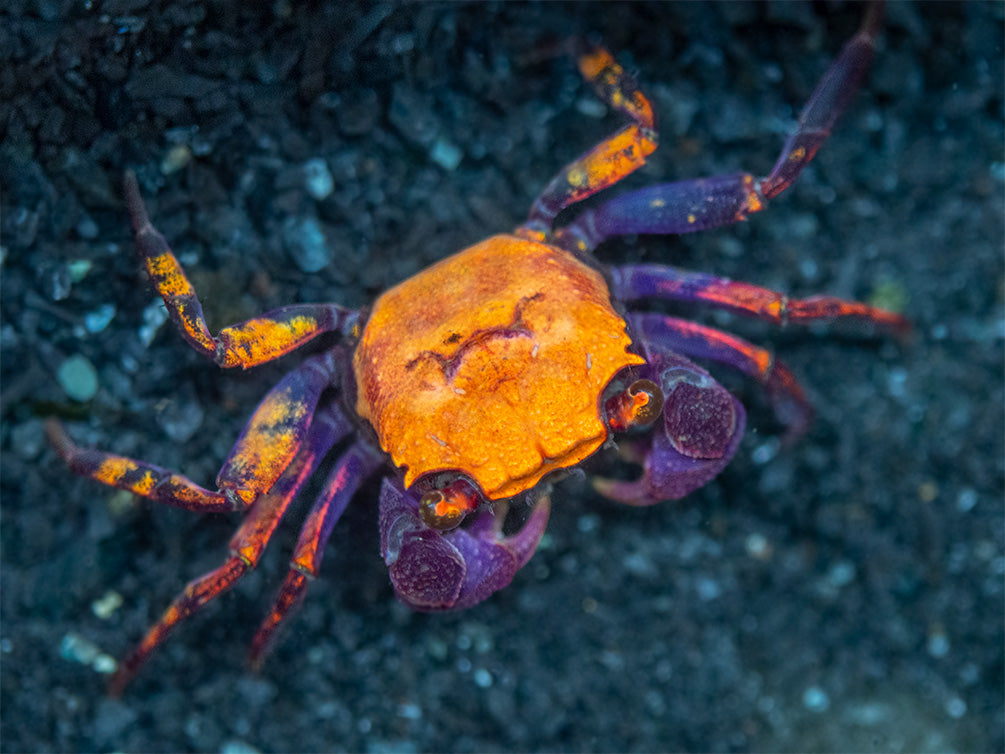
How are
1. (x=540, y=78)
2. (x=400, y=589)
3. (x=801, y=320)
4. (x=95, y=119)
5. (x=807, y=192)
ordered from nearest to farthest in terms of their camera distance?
(x=400, y=589)
(x=95, y=119)
(x=801, y=320)
(x=540, y=78)
(x=807, y=192)

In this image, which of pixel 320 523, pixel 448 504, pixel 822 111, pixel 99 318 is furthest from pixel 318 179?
pixel 822 111

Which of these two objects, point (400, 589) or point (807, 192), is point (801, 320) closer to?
point (807, 192)

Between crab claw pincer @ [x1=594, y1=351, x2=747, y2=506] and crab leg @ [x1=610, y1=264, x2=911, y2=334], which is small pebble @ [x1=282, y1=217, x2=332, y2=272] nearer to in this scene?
crab leg @ [x1=610, y1=264, x2=911, y2=334]

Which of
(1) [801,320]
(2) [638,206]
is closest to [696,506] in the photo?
(1) [801,320]

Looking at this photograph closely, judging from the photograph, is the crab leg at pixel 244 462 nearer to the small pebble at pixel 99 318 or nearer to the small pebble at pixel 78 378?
the small pebble at pixel 78 378

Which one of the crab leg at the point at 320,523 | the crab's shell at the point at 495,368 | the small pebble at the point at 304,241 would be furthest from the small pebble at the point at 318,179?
the crab leg at the point at 320,523

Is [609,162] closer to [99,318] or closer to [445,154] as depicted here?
[445,154]
